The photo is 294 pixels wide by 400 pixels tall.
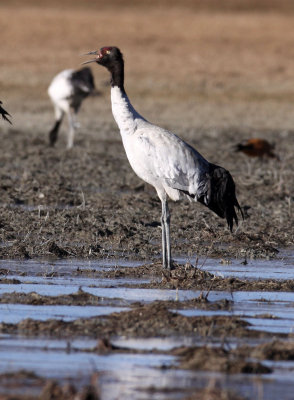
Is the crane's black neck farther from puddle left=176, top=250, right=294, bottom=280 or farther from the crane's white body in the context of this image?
puddle left=176, top=250, right=294, bottom=280

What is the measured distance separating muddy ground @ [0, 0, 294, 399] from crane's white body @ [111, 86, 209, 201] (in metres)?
0.70

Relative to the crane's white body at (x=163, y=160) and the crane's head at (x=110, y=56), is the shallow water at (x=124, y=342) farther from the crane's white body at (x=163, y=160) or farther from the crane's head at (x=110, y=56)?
the crane's head at (x=110, y=56)

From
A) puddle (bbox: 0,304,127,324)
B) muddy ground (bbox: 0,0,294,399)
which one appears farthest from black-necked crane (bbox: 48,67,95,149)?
puddle (bbox: 0,304,127,324)

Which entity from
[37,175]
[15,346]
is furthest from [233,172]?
[15,346]

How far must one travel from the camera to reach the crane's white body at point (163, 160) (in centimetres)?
901

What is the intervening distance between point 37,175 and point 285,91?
718 inches

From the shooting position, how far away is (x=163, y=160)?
9016mm

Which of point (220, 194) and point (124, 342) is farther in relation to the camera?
point (220, 194)

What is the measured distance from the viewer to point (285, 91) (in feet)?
104

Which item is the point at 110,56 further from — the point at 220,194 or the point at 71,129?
the point at 71,129

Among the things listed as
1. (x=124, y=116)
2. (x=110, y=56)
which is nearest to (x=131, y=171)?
(x=110, y=56)

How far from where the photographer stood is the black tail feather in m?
9.12

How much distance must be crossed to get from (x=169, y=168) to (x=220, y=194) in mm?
523

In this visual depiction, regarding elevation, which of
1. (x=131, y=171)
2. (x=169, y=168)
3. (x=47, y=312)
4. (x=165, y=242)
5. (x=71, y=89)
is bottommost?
(x=47, y=312)
